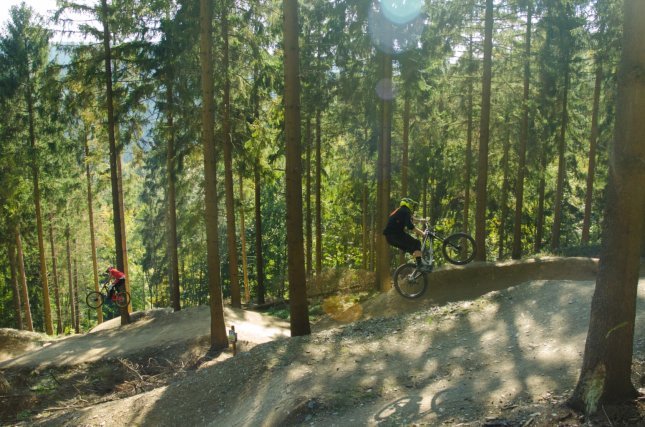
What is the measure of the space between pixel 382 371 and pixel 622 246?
432 centimetres

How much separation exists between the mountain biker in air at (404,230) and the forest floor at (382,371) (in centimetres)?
136

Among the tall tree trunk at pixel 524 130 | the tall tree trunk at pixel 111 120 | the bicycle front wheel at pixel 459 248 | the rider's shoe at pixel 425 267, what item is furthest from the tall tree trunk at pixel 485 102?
the tall tree trunk at pixel 111 120

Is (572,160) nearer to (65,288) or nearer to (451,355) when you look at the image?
(451,355)

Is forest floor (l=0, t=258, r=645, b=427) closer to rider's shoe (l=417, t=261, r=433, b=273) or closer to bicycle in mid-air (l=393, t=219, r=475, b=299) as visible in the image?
rider's shoe (l=417, t=261, r=433, b=273)

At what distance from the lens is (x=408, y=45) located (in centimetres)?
1598

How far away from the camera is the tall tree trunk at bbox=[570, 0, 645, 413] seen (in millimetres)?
4750

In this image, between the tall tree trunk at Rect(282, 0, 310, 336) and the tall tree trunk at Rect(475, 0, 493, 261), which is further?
the tall tree trunk at Rect(475, 0, 493, 261)

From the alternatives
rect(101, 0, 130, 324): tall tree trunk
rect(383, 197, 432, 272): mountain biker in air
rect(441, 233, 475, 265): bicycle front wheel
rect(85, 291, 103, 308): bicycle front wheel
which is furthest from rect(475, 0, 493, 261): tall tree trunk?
rect(85, 291, 103, 308): bicycle front wheel

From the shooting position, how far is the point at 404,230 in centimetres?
1170

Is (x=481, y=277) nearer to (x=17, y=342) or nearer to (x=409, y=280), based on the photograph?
(x=409, y=280)

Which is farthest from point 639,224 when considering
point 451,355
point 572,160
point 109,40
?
point 572,160

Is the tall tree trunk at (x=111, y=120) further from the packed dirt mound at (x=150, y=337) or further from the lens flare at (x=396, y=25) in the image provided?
the lens flare at (x=396, y=25)

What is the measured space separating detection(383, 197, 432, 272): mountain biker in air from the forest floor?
136cm

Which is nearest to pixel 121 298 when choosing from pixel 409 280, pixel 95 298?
pixel 95 298
